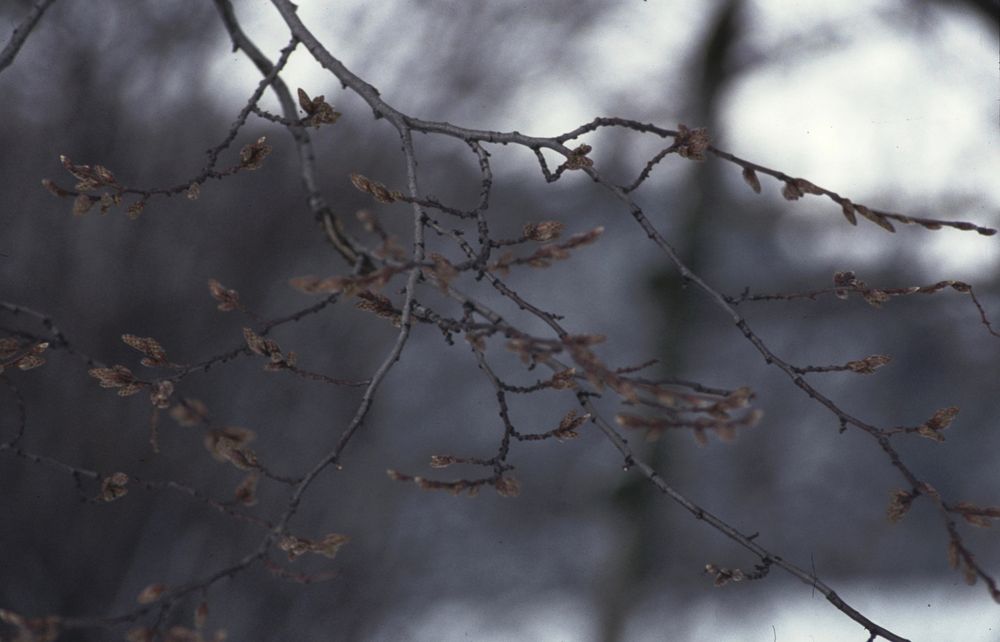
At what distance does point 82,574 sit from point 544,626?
1.36 metres

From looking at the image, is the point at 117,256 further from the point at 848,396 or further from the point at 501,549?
the point at 848,396

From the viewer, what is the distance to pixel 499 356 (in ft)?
8.09

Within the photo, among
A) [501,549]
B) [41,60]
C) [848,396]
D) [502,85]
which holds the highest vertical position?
[502,85]

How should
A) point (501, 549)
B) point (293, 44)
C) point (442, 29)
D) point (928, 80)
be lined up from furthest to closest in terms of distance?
point (501, 549) → point (928, 80) → point (442, 29) → point (293, 44)

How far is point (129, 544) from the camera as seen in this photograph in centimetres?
180

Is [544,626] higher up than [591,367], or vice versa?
[544,626]

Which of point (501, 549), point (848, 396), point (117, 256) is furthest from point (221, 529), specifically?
point (848, 396)

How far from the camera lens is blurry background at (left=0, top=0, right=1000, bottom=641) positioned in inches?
69.6

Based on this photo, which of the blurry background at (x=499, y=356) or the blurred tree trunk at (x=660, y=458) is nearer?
the blurry background at (x=499, y=356)

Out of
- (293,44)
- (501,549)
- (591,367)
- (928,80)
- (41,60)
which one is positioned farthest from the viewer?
(501,549)

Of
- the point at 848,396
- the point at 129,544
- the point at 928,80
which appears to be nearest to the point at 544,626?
the point at 848,396

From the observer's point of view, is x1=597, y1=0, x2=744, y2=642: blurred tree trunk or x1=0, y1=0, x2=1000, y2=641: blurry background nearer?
x1=0, y1=0, x2=1000, y2=641: blurry background

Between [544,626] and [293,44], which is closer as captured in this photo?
[293,44]

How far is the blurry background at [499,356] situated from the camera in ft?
5.80
